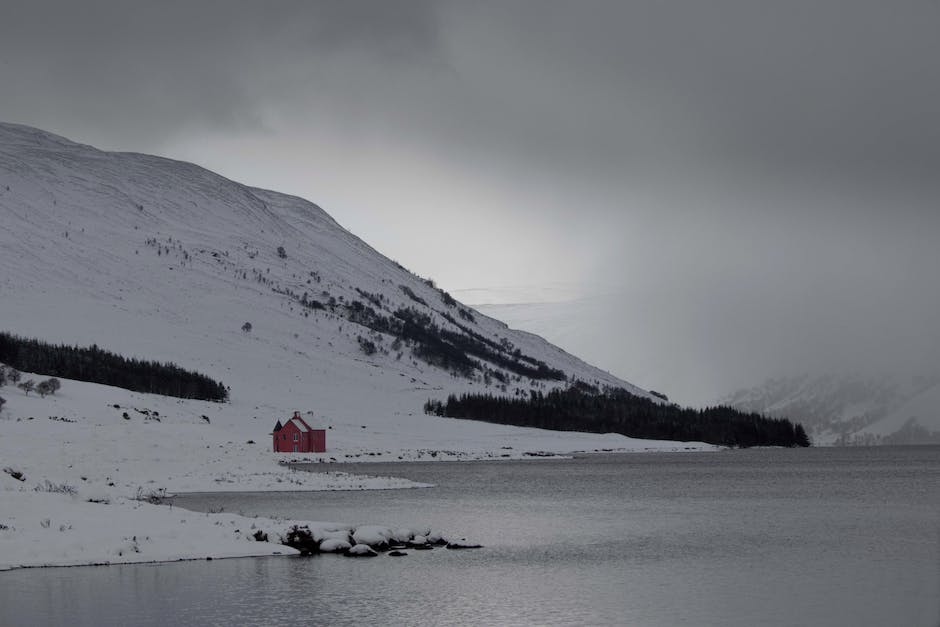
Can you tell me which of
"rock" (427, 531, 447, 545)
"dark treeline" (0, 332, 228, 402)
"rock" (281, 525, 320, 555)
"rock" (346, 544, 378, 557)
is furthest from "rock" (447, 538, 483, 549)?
"dark treeline" (0, 332, 228, 402)

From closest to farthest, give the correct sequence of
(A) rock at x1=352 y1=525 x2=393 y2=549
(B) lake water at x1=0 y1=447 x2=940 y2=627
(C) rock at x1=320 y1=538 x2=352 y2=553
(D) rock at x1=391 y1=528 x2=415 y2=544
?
(B) lake water at x1=0 y1=447 x2=940 y2=627 < (C) rock at x1=320 y1=538 x2=352 y2=553 < (A) rock at x1=352 y1=525 x2=393 y2=549 < (D) rock at x1=391 y1=528 x2=415 y2=544

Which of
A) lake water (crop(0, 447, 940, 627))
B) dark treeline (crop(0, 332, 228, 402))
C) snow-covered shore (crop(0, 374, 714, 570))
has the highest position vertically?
dark treeline (crop(0, 332, 228, 402))

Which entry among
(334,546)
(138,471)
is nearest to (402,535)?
(334,546)

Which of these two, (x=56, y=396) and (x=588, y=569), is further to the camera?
(x=56, y=396)

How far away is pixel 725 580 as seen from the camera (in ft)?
131

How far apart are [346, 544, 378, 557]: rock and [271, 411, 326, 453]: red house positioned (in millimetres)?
107209

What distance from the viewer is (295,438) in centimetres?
15362

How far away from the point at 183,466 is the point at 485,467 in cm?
5899

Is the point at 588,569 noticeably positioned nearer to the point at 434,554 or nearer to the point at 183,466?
the point at 434,554

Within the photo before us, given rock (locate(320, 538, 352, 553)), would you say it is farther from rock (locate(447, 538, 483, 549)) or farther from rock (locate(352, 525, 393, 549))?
rock (locate(447, 538, 483, 549))

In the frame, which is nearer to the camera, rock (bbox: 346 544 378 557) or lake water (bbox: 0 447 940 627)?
lake water (bbox: 0 447 940 627)

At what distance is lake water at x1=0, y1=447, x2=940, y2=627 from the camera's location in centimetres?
3294

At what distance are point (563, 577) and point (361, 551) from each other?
29.0 ft

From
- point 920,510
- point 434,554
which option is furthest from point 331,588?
point 920,510
